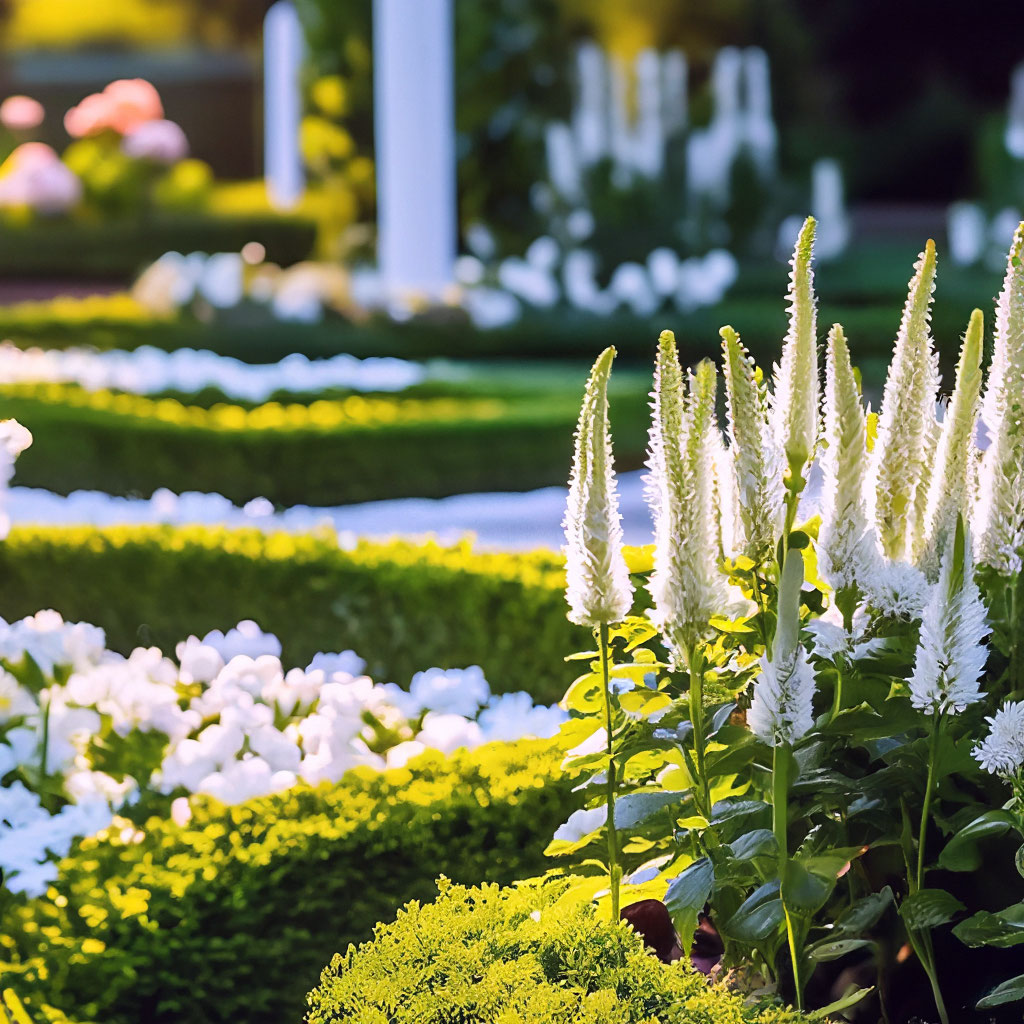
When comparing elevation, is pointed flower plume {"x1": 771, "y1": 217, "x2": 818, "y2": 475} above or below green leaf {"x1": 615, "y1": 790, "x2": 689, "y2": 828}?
above

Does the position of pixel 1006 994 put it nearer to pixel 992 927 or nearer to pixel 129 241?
pixel 992 927

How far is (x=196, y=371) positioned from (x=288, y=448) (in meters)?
2.81

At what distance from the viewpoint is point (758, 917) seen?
173 centimetres

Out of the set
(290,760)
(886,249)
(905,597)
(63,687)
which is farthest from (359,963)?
(886,249)

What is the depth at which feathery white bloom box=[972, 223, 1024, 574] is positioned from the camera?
178 cm

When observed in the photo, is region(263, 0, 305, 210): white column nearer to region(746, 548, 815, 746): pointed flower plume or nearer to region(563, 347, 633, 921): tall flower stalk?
region(563, 347, 633, 921): tall flower stalk

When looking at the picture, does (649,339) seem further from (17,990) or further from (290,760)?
(17,990)

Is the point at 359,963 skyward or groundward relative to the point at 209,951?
skyward

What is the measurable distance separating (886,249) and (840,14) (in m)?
11.2

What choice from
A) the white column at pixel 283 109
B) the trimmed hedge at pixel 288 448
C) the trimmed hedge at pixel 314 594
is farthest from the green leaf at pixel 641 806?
the white column at pixel 283 109

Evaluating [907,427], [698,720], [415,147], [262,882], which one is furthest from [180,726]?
[415,147]

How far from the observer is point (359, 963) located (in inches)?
66.7

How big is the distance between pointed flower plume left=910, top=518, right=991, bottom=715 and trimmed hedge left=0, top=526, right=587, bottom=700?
1.96 m

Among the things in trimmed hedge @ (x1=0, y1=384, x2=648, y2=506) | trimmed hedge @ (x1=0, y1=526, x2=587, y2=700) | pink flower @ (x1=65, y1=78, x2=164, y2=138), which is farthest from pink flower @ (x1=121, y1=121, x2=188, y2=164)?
trimmed hedge @ (x1=0, y1=526, x2=587, y2=700)
